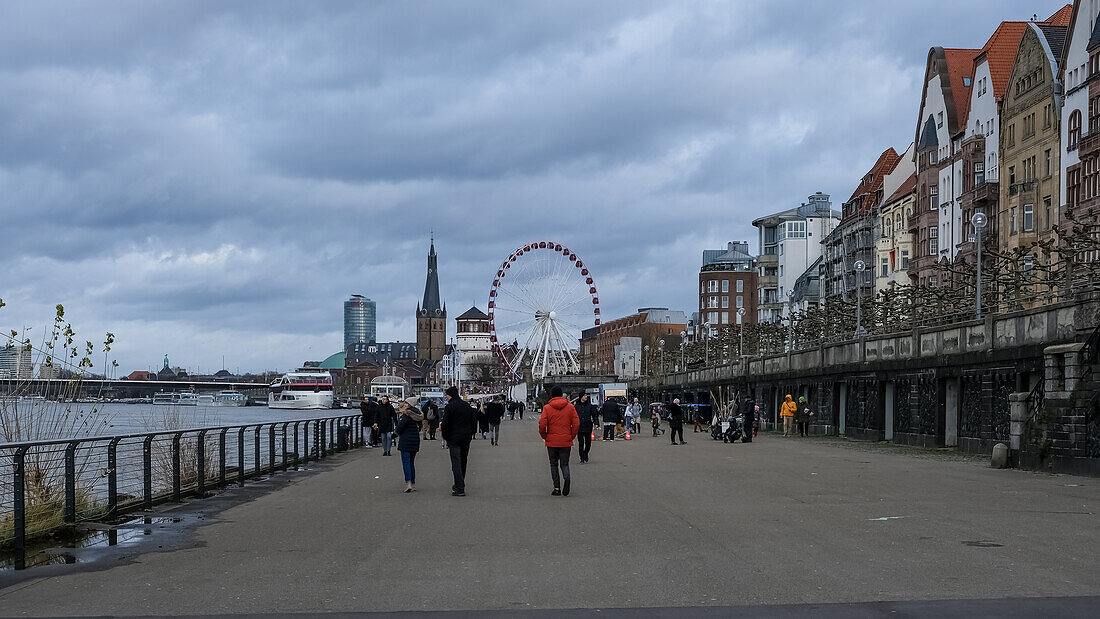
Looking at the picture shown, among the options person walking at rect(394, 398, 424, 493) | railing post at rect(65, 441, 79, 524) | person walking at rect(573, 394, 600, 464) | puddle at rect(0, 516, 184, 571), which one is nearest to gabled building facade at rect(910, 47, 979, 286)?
person walking at rect(573, 394, 600, 464)

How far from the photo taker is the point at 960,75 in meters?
75.2

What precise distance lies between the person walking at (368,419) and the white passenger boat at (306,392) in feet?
265

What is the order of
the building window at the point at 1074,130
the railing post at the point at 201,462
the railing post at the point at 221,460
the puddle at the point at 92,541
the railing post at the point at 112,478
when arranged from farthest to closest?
the building window at the point at 1074,130
the railing post at the point at 221,460
the railing post at the point at 201,462
the railing post at the point at 112,478
the puddle at the point at 92,541

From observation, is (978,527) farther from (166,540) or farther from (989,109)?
(989,109)

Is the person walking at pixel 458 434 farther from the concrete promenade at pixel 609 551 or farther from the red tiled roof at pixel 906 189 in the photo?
the red tiled roof at pixel 906 189

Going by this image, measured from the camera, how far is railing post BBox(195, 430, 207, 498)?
21203 mm

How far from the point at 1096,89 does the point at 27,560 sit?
47.0 m

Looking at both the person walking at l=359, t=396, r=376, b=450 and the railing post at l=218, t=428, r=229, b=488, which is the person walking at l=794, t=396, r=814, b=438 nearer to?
the person walking at l=359, t=396, r=376, b=450

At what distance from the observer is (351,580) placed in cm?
1112

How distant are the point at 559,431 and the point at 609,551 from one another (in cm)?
819

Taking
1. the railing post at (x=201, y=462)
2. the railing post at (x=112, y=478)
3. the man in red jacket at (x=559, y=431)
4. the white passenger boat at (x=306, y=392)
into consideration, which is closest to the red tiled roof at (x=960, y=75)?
the man in red jacket at (x=559, y=431)

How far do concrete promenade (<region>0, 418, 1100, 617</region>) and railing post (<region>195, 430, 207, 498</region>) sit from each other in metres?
0.68

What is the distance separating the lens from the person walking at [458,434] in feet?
68.7

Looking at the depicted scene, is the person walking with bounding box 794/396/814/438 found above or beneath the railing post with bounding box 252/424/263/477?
beneath
